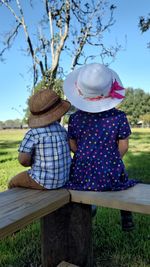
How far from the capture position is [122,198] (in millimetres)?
2250

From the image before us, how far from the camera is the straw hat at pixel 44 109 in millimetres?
2479

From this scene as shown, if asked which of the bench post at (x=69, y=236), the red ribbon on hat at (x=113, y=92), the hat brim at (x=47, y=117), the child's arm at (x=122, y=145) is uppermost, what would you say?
the red ribbon on hat at (x=113, y=92)

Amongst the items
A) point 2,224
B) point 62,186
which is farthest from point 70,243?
point 2,224

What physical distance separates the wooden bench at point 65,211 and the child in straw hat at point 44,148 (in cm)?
9

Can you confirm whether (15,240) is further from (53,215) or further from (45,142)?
(45,142)

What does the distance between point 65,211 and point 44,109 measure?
2.57 ft

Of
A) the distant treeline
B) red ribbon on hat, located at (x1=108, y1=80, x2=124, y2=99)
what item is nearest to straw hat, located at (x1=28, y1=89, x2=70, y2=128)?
red ribbon on hat, located at (x1=108, y1=80, x2=124, y2=99)

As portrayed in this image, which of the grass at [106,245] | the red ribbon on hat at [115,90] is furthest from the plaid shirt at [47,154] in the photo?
the grass at [106,245]

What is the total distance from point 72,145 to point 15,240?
1.22 m

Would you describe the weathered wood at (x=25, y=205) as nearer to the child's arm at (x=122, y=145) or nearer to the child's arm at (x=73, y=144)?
the child's arm at (x=73, y=144)

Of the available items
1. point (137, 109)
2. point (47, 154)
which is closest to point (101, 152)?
point (47, 154)

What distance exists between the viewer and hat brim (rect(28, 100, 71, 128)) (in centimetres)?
247

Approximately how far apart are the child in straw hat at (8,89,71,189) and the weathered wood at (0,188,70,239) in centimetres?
8

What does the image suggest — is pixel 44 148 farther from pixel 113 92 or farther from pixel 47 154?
pixel 113 92
